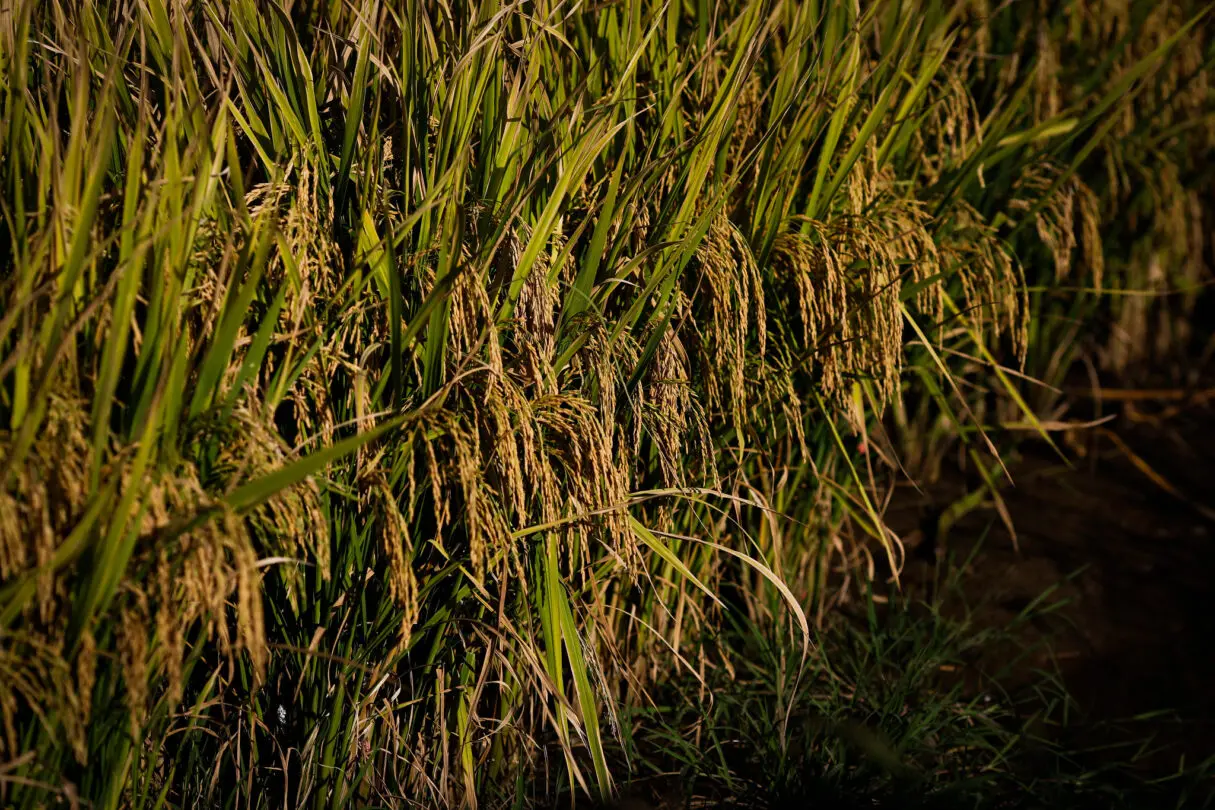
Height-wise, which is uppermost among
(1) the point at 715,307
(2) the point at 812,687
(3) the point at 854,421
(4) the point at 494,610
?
(1) the point at 715,307

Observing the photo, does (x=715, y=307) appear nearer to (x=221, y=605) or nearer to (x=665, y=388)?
(x=665, y=388)

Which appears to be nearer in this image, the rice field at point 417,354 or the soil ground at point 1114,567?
the rice field at point 417,354

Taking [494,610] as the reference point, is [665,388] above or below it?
above

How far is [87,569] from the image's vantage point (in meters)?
1.24

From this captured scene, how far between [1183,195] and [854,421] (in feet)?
5.75

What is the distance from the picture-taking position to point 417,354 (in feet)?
5.14

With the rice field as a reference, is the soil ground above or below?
below

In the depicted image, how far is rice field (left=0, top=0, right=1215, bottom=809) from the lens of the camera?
4.14 ft

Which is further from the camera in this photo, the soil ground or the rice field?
the soil ground

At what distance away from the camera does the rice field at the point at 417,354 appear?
4.14 ft

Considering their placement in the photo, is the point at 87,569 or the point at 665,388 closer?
the point at 87,569

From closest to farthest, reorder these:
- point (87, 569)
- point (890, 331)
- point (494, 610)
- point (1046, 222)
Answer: point (87, 569) < point (494, 610) < point (890, 331) < point (1046, 222)

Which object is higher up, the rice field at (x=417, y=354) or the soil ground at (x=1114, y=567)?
the rice field at (x=417, y=354)

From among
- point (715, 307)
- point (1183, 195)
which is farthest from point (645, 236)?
point (1183, 195)
